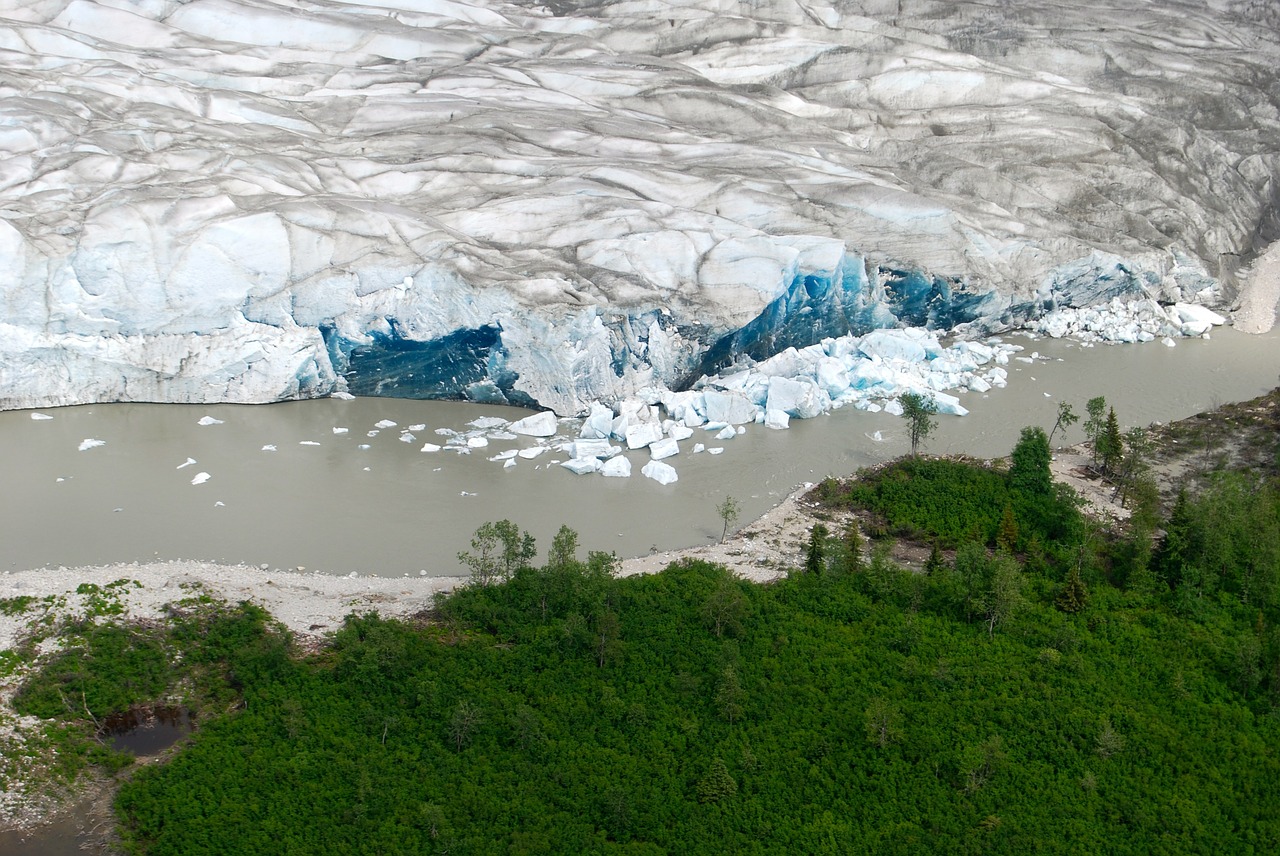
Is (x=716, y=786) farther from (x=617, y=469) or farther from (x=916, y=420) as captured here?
(x=916, y=420)

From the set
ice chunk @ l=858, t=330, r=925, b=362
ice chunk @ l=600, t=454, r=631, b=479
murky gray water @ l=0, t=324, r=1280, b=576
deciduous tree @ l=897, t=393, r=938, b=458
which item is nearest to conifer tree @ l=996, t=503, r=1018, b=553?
deciduous tree @ l=897, t=393, r=938, b=458

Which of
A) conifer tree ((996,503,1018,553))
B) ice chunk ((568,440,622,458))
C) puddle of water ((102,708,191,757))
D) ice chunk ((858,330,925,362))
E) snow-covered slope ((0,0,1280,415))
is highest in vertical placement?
snow-covered slope ((0,0,1280,415))

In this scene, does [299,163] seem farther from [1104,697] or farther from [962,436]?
[1104,697]

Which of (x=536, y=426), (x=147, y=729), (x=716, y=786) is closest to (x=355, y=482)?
(x=536, y=426)

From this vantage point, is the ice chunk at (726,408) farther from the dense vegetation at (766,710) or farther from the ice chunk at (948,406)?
the dense vegetation at (766,710)

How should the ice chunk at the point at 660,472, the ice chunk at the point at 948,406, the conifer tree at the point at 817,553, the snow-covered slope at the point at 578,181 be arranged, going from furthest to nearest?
the ice chunk at the point at 948,406 → the snow-covered slope at the point at 578,181 → the ice chunk at the point at 660,472 → the conifer tree at the point at 817,553

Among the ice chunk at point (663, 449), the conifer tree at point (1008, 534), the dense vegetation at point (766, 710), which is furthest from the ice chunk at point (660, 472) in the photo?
the conifer tree at point (1008, 534)

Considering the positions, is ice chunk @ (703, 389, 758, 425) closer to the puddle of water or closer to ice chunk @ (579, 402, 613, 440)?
ice chunk @ (579, 402, 613, 440)
